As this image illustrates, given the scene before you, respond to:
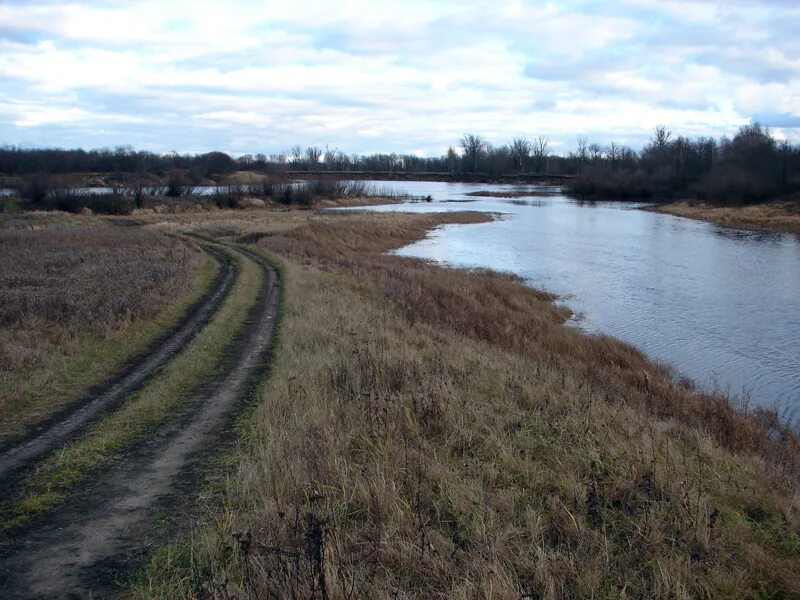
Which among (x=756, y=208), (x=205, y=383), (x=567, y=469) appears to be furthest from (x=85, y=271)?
(x=756, y=208)

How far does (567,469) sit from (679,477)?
113cm

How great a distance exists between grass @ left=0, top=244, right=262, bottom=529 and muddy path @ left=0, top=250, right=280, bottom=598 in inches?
8.2

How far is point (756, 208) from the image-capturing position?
6606cm

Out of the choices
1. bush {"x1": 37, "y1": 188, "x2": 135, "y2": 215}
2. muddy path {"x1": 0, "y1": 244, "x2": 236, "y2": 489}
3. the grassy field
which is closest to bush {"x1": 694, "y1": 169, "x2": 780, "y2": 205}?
bush {"x1": 37, "y1": 188, "x2": 135, "y2": 215}

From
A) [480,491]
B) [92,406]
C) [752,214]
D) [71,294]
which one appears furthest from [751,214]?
[92,406]

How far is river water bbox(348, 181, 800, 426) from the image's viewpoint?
15.4 metres

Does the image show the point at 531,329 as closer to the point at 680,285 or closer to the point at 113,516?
the point at 680,285

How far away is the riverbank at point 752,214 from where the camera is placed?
54406 millimetres

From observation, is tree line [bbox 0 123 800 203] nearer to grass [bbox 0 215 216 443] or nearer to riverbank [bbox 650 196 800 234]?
riverbank [bbox 650 196 800 234]

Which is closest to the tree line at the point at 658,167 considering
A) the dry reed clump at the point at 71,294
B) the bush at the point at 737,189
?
the bush at the point at 737,189

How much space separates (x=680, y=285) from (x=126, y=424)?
23806 mm

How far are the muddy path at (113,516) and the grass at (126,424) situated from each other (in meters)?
0.21

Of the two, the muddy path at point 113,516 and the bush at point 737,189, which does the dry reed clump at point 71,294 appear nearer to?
the muddy path at point 113,516

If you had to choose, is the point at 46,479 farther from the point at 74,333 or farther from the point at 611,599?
the point at 74,333
